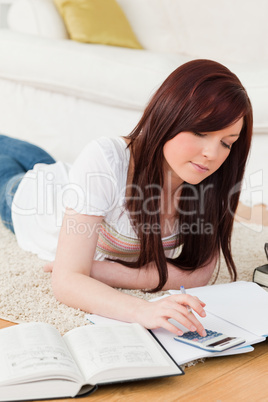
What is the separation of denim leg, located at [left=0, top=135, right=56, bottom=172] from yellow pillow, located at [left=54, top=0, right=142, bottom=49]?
110cm

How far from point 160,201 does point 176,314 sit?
0.44 metres

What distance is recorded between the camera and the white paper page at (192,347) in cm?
114

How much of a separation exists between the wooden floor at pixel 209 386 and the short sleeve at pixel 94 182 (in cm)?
47

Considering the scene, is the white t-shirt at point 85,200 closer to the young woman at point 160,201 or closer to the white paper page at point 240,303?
the young woman at point 160,201

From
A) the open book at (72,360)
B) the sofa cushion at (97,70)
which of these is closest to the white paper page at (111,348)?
the open book at (72,360)

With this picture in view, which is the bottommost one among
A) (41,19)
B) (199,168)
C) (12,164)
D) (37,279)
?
(37,279)

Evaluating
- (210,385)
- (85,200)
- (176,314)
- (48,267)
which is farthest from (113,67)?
(210,385)

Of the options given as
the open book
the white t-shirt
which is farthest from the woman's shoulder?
the open book

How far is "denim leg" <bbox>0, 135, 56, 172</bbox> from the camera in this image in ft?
7.24

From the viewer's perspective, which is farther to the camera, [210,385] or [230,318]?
[230,318]

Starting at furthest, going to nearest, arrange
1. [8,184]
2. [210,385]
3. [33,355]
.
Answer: [8,184], [210,385], [33,355]

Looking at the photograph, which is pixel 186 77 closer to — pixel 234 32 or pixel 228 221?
pixel 228 221

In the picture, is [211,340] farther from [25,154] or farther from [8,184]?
[25,154]

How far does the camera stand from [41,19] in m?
3.16
